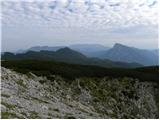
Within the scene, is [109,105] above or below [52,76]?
below

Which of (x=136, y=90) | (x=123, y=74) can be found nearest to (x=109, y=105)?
(x=136, y=90)

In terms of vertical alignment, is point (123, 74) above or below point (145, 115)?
above

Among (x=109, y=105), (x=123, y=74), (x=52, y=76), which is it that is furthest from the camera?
(x=123, y=74)

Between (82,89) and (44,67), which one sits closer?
(82,89)

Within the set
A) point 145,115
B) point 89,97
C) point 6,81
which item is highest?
point 6,81

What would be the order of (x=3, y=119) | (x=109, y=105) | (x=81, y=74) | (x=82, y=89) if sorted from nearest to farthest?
(x=3, y=119) < (x=109, y=105) < (x=82, y=89) < (x=81, y=74)

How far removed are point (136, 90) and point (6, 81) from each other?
37.3 m

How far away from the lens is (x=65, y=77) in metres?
78.2

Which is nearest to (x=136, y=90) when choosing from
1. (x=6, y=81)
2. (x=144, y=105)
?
(x=144, y=105)

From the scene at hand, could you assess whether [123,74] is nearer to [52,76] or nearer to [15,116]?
[52,76]

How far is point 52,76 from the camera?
7644cm

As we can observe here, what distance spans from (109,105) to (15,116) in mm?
40432

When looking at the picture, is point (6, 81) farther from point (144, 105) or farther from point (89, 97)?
point (144, 105)

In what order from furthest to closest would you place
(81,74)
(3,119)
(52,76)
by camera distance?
(81,74) < (52,76) < (3,119)
